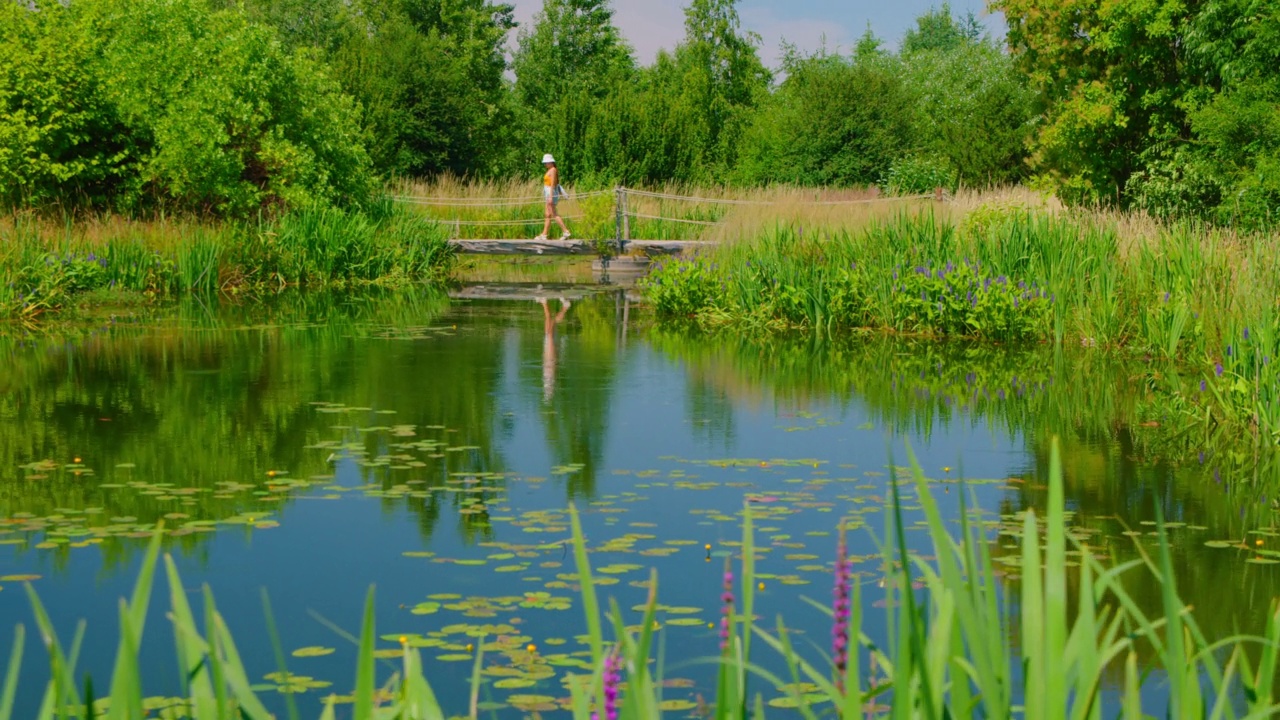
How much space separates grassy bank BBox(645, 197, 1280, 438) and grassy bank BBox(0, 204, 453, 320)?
5363 mm

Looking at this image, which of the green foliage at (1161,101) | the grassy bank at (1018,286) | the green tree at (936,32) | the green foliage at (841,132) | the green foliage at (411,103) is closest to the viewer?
the grassy bank at (1018,286)

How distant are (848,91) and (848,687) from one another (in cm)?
3018

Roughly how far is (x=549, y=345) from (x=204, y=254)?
604 cm

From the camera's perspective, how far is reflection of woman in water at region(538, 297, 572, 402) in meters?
10.5

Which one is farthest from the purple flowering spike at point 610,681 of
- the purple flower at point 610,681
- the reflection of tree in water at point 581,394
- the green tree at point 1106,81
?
the green tree at point 1106,81

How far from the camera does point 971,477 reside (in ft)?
23.3

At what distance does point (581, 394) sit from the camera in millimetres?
10125

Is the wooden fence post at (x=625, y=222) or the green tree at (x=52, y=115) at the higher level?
the green tree at (x=52, y=115)

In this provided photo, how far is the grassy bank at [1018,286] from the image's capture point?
388 inches

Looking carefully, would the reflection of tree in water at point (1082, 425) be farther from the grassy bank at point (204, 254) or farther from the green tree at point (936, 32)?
the green tree at point (936, 32)

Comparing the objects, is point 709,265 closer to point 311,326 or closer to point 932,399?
point 311,326

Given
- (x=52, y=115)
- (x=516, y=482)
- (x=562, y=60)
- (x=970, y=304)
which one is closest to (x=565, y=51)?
(x=562, y=60)

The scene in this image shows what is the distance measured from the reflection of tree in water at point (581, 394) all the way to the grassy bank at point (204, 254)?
4.75 metres

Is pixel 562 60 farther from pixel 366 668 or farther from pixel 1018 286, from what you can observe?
pixel 366 668
